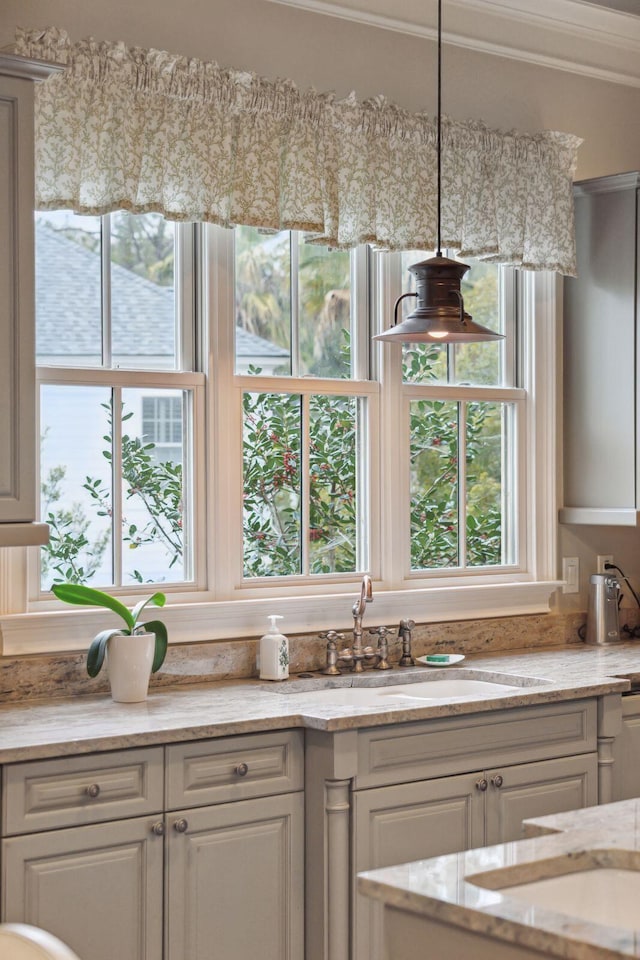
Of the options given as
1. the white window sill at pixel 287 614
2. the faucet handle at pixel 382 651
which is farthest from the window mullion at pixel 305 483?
the faucet handle at pixel 382 651

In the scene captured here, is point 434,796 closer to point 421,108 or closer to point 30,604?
point 30,604

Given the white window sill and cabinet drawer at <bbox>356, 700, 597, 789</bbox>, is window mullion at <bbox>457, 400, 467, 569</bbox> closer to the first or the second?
the white window sill

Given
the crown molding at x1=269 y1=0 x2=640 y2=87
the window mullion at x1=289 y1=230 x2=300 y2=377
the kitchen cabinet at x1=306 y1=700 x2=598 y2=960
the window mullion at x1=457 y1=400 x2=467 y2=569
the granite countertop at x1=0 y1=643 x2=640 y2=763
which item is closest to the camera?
the granite countertop at x1=0 y1=643 x2=640 y2=763

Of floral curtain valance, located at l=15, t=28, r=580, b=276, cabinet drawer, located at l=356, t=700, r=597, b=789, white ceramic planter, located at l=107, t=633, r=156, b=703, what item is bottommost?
cabinet drawer, located at l=356, t=700, r=597, b=789

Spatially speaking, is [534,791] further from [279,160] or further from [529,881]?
[279,160]

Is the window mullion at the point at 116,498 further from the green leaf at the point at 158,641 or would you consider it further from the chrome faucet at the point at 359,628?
the chrome faucet at the point at 359,628

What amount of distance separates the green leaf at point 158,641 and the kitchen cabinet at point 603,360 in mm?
1766

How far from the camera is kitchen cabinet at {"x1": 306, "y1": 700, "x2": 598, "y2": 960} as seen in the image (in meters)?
2.86

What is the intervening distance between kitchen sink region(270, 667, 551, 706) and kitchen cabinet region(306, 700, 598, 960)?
0.56 ft

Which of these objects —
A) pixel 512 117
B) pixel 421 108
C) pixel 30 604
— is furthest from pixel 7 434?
pixel 512 117

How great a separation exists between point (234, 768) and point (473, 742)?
0.70m

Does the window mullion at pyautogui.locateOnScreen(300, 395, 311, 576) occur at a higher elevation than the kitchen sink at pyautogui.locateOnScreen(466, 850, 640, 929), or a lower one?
higher

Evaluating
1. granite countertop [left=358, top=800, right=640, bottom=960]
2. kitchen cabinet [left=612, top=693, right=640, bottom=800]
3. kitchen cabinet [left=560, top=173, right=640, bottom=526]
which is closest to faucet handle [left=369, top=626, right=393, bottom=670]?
kitchen cabinet [left=612, top=693, right=640, bottom=800]

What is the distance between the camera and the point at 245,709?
2.97 m
